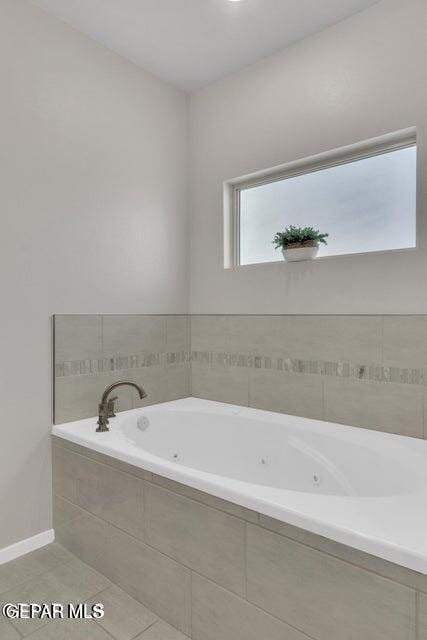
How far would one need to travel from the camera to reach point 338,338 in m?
2.29

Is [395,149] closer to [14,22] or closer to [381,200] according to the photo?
[381,200]

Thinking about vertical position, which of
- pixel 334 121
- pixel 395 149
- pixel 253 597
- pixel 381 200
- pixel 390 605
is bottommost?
pixel 253 597

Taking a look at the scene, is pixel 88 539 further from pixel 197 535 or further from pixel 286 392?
pixel 286 392

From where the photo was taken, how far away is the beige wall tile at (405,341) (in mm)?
1999

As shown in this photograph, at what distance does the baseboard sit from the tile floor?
3cm

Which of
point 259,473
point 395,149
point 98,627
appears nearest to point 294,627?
point 98,627

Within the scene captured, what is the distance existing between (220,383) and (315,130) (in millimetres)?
1731

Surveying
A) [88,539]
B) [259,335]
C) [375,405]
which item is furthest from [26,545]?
[375,405]

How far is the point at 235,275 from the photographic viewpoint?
2.81 m

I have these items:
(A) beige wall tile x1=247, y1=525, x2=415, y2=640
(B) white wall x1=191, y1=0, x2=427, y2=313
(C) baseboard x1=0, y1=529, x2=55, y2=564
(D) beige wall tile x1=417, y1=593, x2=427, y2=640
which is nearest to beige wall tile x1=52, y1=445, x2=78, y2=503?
(C) baseboard x1=0, y1=529, x2=55, y2=564

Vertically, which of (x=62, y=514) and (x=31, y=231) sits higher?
(x=31, y=231)

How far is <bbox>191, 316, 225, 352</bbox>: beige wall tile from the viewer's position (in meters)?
2.89

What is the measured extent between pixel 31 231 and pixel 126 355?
94 cm

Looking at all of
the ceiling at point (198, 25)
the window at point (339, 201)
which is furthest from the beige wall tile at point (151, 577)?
the ceiling at point (198, 25)
